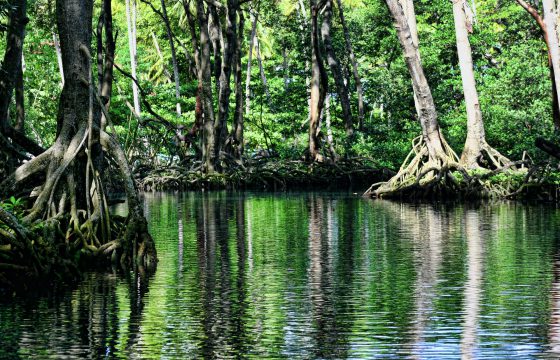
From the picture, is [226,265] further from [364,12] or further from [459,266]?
[364,12]

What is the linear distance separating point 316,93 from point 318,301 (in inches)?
1009

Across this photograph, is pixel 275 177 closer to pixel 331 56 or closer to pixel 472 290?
pixel 331 56

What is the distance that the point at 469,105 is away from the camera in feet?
87.4

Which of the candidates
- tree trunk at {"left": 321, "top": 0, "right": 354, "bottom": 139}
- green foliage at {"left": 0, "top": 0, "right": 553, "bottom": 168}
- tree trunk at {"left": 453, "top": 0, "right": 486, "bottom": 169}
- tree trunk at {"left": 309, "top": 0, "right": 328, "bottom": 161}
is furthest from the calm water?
tree trunk at {"left": 321, "top": 0, "right": 354, "bottom": 139}

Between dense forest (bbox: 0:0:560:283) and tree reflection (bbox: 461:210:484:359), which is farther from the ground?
dense forest (bbox: 0:0:560:283)

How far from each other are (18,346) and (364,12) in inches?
1640

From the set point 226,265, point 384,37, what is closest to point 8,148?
point 226,265

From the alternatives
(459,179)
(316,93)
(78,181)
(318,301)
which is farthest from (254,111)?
(318,301)

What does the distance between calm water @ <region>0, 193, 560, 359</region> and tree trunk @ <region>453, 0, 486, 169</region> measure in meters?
9.17

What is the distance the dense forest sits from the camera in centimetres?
1132

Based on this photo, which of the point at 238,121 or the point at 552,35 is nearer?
the point at 552,35

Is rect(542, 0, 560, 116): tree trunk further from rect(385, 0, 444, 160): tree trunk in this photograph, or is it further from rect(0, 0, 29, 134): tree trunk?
rect(0, 0, 29, 134): tree trunk

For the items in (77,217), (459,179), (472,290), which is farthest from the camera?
(459,179)

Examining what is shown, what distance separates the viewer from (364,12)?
47.5 m
